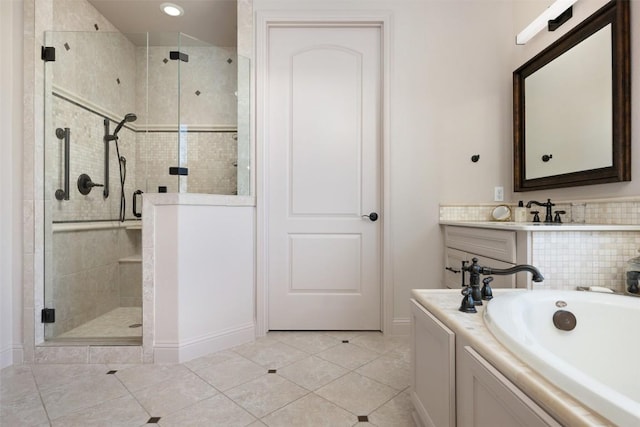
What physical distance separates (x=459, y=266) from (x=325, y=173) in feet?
3.88

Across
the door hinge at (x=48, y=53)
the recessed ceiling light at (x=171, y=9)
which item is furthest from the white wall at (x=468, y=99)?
the door hinge at (x=48, y=53)

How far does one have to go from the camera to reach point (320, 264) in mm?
2396

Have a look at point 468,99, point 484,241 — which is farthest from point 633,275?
point 468,99

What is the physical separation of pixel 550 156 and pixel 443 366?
1.70 m

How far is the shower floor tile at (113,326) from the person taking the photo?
77.7 inches

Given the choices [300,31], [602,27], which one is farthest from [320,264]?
[602,27]

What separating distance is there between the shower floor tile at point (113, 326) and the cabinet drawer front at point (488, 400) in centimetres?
192

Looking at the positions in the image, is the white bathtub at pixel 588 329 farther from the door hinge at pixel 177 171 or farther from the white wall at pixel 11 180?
the white wall at pixel 11 180

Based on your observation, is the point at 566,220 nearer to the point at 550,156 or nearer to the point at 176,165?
the point at 550,156

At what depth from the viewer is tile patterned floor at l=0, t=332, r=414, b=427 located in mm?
1347

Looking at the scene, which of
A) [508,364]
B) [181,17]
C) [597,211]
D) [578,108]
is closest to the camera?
[508,364]

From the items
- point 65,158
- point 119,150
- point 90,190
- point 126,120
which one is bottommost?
point 90,190

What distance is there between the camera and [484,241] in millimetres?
1788

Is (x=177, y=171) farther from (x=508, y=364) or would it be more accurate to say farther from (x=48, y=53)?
(x=508, y=364)
